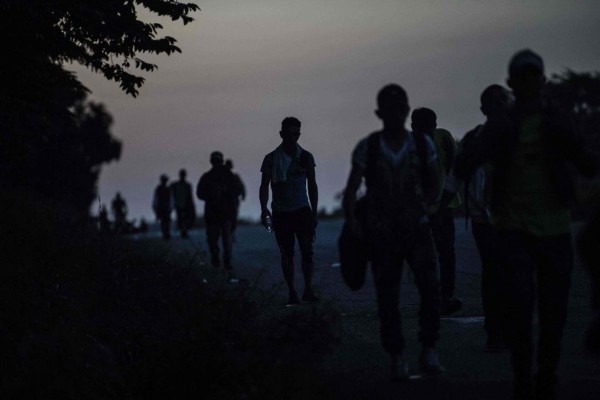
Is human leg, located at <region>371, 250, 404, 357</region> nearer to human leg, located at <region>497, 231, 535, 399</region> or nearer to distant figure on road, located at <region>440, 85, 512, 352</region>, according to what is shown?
human leg, located at <region>497, 231, 535, 399</region>

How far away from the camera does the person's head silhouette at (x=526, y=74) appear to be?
25.5ft

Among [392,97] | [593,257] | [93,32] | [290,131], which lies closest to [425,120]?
[290,131]

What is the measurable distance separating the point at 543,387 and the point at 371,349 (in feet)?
11.0

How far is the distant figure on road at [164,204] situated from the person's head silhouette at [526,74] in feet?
104

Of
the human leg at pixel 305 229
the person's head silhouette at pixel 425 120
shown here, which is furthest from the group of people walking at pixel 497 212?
the human leg at pixel 305 229

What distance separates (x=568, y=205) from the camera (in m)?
7.73

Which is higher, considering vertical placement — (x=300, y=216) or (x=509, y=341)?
(x=300, y=216)

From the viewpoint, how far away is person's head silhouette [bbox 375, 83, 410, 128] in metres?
8.70

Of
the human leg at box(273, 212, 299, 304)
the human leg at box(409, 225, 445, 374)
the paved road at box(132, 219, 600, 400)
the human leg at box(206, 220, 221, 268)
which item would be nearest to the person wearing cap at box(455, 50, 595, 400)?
the paved road at box(132, 219, 600, 400)

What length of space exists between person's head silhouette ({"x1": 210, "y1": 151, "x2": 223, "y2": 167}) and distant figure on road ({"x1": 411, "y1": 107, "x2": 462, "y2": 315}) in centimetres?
890

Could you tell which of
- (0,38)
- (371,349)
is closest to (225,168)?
(0,38)

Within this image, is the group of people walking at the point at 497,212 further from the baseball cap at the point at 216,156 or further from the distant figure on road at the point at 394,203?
the baseball cap at the point at 216,156

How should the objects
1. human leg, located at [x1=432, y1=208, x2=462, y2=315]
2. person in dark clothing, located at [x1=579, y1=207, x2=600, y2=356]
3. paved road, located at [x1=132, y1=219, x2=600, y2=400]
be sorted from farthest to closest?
human leg, located at [x1=432, y1=208, x2=462, y2=315]
paved road, located at [x1=132, y1=219, x2=600, y2=400]
person in dark clothing, located at [x1=579, y1=207, x2=600, y2=356]

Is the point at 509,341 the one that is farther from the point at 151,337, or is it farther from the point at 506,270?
the point at 151,337
